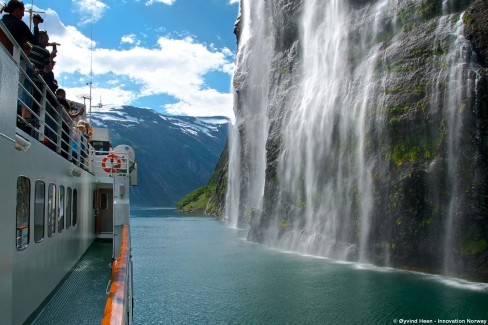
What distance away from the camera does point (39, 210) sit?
9359 mm

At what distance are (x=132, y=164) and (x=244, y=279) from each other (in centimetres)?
857

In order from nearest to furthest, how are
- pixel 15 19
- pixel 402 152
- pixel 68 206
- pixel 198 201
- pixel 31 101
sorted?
pixel 15 19
pixel 31 101
pixel 68 206
pixel 402 152
pixel 198 201

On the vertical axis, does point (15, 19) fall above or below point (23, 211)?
above

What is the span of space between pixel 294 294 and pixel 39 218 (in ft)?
38.7

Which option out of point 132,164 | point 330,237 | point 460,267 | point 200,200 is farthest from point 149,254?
point 200,200

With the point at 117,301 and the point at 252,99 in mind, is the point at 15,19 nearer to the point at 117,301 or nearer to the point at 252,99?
the point at 117,301

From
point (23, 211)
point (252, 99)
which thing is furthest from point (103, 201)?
point (252, 99)

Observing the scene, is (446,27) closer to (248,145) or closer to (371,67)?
(371,67)

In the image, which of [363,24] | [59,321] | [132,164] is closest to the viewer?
[59,321]

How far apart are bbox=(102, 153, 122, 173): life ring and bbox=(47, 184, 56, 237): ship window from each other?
10.0 metres

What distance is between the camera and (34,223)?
8.78 metres

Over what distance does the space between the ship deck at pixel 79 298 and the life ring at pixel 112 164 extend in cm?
694

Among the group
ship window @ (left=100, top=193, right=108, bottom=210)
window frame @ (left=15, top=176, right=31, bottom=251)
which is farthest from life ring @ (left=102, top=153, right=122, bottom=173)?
window frame @ (left=15, top=176, right=31, bottom=251)

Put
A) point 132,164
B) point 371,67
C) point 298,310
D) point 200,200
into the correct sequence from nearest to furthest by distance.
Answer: point 298,310, point 132,164, point 371,67, point 200,200
